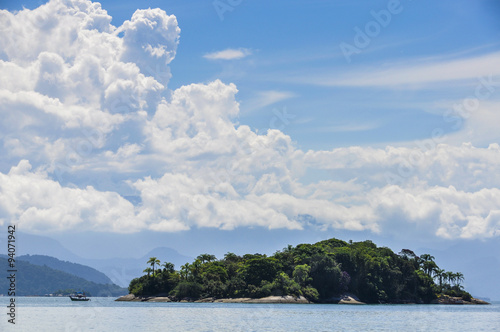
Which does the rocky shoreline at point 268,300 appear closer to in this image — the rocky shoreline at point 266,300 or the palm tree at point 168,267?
the rocky shoreline at point 266,300

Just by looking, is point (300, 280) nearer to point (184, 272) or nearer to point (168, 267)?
point (184, 272)

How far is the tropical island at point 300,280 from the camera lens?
526 ft

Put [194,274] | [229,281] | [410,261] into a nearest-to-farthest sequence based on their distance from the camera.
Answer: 1. [229,281]
2. [194,274]
3. [410,261]

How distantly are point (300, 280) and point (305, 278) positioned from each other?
6.50ft

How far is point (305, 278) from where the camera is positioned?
531 feet

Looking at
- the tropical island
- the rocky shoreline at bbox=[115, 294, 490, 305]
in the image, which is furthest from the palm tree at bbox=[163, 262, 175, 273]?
the rocky shoreline at bbox=[115, 294, 490, 305]

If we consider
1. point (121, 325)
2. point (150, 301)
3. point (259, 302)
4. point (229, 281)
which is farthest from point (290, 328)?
A: point (150, 301)

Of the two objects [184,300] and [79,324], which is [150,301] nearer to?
[184,300]

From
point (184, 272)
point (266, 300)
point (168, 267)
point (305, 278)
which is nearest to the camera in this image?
point (266, 300)

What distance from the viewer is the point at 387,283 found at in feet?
576

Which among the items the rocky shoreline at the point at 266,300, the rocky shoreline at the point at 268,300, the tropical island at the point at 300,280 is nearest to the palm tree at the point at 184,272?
the tropical island at the point at 300,280

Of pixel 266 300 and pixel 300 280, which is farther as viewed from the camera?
pixel 300 280

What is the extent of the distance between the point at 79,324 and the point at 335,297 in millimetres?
103899

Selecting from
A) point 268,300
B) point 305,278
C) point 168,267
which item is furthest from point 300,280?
point 168,267
